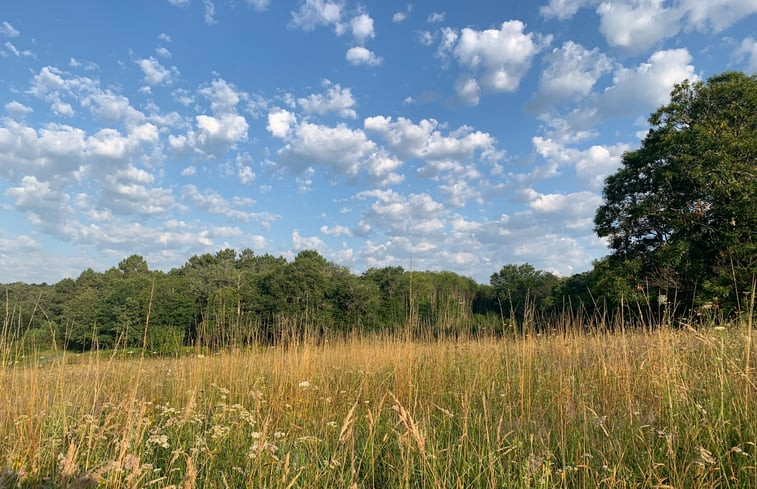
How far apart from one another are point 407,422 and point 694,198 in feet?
55.5

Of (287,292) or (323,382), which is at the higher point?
(287,292)

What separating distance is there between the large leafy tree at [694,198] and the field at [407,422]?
35.6 ft

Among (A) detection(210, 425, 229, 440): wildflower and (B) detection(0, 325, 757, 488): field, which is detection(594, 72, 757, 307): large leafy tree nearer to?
(B) detection(0, 325, 757, 488): field

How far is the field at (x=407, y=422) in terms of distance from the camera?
2.01m

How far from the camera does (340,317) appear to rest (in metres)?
37.6

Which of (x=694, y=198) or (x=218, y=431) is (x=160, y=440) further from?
(x=694, y=198)

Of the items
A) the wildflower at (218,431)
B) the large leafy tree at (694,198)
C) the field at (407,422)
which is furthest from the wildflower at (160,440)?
the large leafy tree at (694,198)

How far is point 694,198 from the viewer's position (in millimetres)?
14141

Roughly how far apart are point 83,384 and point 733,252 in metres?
16.8

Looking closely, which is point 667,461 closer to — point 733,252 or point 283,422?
point 283,422

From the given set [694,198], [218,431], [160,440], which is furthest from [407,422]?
[694,198]

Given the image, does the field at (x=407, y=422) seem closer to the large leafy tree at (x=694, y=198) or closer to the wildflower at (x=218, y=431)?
the wildflower at (x=218, y=431)

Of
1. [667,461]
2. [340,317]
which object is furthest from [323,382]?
[340,317]

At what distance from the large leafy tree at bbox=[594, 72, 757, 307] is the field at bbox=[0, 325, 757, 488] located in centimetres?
1085
